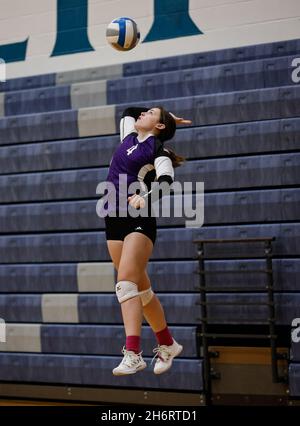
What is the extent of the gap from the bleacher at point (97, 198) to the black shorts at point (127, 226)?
1.76 metres

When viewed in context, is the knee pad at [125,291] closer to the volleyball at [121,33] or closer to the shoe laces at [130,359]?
the shoe laces at [130,359]

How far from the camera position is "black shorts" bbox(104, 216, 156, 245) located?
3787mm

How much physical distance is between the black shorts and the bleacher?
1760mm

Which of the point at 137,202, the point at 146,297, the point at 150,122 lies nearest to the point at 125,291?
the point at 146,297

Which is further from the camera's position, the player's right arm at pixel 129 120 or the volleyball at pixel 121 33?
the volleyball at pixel 121 33

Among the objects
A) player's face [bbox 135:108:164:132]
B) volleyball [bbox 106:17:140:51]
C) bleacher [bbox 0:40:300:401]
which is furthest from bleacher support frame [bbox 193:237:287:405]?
volleyball [bbox 106:17:140:51]

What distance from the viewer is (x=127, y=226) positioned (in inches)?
149

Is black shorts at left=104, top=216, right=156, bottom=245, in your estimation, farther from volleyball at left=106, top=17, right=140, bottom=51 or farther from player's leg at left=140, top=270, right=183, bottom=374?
volleyball at left=106, top=17, right=140, bottom=51

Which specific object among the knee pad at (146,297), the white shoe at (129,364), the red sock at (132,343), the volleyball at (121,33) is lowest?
the white shoe at (129,364)

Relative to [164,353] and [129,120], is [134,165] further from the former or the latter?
[164,353]

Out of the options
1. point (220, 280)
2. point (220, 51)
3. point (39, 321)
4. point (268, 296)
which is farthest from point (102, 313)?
point (220, 51)

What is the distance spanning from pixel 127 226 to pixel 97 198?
220 centimetres

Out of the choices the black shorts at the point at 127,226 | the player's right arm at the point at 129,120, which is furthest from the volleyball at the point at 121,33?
the black shorts at the point at 127,226

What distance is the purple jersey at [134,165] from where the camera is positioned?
12.4 ft
